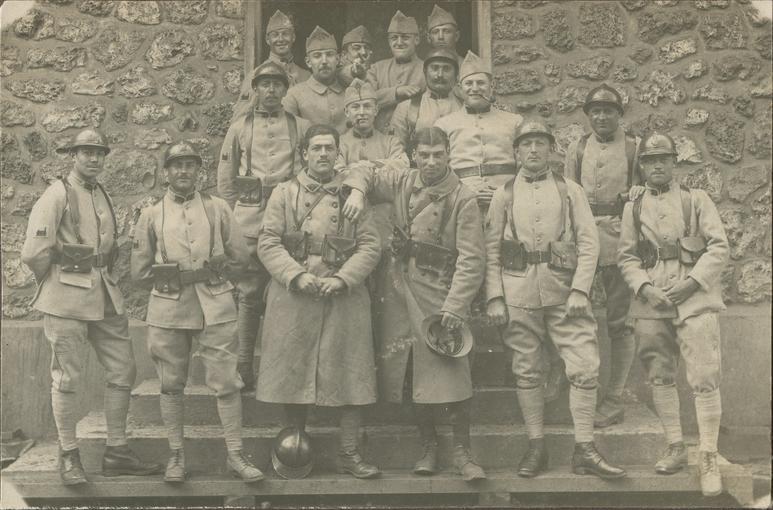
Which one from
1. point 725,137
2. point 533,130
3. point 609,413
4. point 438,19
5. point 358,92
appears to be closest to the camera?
point 533,130

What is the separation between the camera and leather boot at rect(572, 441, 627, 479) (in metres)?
5.71

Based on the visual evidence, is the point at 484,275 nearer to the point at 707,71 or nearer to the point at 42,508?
the point at 707,71

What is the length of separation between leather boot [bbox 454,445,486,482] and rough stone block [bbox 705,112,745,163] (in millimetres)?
3235

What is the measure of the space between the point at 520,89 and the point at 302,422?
3.29m

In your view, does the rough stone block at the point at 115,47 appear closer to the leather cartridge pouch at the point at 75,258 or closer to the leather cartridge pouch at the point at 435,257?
the leather cartridge pouch at the point at 75,258

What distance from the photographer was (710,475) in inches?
226

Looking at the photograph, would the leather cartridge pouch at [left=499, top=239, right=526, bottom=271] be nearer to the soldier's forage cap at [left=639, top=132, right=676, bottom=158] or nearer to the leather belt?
the leather belt

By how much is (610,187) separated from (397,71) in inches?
78.4

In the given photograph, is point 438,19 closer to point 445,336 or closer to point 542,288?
point 542,288

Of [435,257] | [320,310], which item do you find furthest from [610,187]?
[320,310]

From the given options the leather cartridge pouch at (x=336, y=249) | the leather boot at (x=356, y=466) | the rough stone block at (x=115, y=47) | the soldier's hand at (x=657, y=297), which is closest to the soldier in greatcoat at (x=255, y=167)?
the leather cartridge pouch at (x=336, y=249)

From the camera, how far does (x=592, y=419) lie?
5.82 meters

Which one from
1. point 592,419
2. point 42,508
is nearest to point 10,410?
point 42,508

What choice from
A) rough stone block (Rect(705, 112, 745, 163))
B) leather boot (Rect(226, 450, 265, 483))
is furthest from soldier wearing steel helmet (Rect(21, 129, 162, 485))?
rough stone block (Rect(705, 112, 745, 163))
